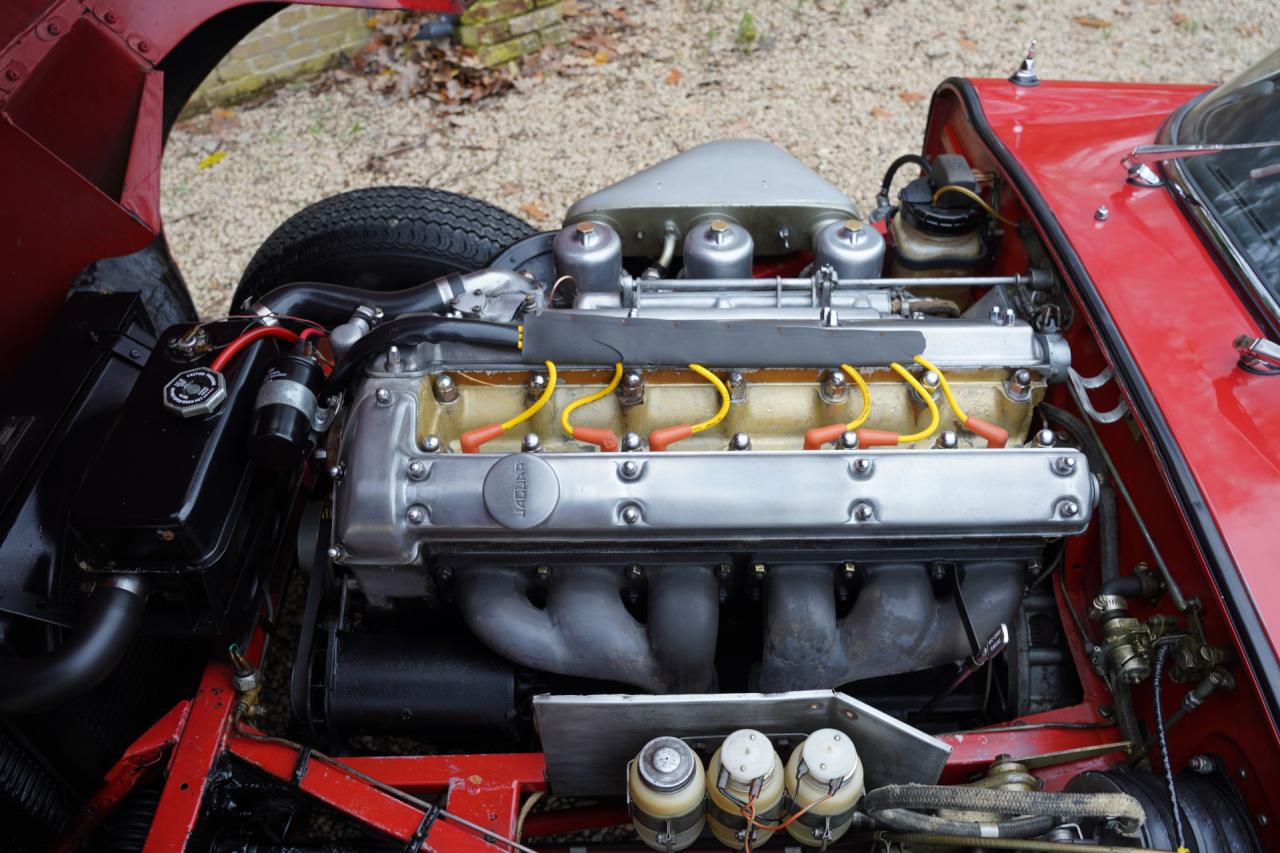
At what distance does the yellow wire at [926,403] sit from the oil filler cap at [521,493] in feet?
2.16

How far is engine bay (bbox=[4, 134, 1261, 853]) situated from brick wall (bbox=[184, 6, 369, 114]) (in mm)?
3216

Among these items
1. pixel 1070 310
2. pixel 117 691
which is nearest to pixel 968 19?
pixel 1070 310

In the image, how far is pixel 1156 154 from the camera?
2.18 m

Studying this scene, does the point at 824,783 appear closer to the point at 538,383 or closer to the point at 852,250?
the point at 538,383

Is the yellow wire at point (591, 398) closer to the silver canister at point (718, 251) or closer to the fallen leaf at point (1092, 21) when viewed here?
the silver canister at point (718, 251)

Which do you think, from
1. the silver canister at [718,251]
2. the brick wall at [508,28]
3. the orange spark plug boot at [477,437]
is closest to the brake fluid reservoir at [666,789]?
the orange spark plug boot at [477,437]

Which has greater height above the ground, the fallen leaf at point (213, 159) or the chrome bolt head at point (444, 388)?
the chrome bolt head at point (444, 388)

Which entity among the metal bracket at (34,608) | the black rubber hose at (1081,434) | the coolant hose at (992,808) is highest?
the black rubber hose at (1081,434)

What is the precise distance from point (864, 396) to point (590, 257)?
0.78 m

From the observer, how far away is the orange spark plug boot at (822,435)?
73.0 inches

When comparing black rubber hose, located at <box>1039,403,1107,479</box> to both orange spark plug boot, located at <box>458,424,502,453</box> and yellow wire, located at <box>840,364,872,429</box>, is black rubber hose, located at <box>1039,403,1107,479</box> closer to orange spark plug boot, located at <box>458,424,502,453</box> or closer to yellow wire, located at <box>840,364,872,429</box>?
yellow wire, located at <box>840,364,872,429</box>

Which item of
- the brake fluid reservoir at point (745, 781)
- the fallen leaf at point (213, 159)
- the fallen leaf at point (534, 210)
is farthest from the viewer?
the fallen leaf at point (213, 159)

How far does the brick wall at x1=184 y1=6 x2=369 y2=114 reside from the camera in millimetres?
4840

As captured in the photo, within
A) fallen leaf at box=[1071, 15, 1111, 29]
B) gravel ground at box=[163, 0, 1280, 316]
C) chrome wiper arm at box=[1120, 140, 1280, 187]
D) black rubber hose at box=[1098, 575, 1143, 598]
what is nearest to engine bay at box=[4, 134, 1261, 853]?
black rubber hose at box=[1098, 575, 1143, 598]
